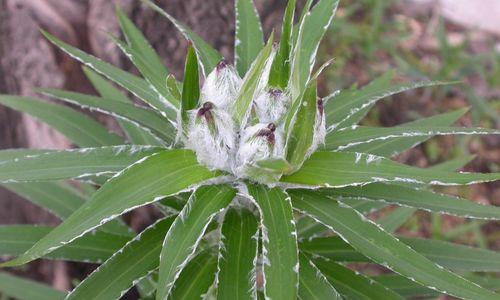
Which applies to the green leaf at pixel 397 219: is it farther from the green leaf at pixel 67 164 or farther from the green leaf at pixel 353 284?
the green leaf at pixel 67 164

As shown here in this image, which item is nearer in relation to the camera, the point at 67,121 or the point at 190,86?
the point at 190,86

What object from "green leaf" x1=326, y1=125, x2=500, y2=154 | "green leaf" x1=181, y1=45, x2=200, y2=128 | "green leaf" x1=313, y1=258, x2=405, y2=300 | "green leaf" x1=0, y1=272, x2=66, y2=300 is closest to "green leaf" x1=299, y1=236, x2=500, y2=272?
"green leaf" x1=313, y1=258, x2=405, y2=300

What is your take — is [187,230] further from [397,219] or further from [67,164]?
[397,219]

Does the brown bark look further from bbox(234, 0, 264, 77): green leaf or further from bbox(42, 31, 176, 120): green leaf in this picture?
bbox(42, 31, 176, 120): green leaf

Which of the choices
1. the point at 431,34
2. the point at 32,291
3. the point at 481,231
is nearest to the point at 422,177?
the point at 32,291

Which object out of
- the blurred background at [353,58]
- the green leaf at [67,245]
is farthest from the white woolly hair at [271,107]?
the green leaf at [67,245]

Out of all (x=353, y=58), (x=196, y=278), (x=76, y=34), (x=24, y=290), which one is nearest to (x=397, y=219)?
(x=196, y=278)

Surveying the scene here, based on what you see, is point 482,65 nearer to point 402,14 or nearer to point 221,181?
point 402,14

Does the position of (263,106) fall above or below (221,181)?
above
